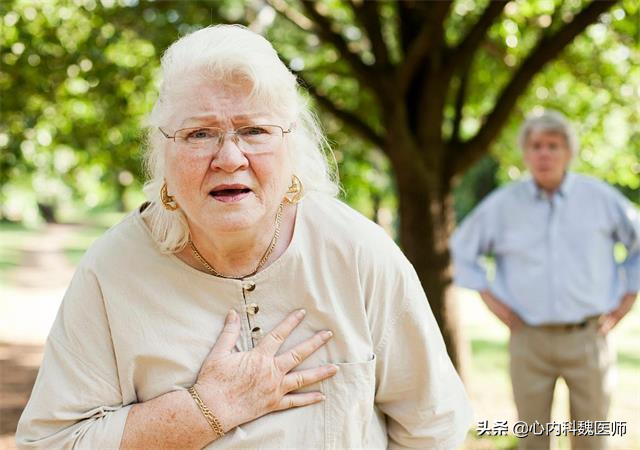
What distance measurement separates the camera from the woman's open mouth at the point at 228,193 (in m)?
1.84

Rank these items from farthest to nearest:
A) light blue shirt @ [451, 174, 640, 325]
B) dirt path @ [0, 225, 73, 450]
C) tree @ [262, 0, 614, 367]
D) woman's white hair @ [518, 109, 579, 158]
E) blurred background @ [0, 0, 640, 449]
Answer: dirt path @ [0, 225, 73, 450], blurred background @ [0, 0, 640, 449], tree @ [262, 0, 614, 367], woman's white hair @ [518, 109, 579, 158], light blue shirt @ [451, 174, 640, 325]

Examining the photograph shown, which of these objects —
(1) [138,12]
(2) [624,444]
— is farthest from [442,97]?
(2) [624,444]

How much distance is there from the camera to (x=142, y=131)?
230 cm

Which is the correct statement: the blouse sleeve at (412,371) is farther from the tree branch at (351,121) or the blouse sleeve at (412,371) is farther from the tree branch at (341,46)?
the tree branch at (351,121)

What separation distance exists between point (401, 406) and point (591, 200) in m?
2.48

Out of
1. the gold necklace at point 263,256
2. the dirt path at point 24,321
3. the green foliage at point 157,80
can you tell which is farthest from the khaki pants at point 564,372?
the dirt path at point 24,321

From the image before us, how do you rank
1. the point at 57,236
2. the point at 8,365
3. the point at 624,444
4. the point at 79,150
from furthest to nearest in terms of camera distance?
the point at 57,236
the point at 8,365
the point at 79,150
the point at 624,444

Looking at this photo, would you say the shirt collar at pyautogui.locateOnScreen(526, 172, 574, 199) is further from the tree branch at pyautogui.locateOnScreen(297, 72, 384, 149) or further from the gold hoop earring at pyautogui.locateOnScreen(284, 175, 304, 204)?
the gold hoop earring at pyautogui.locateOnScreen(284, 175, 304, 204)

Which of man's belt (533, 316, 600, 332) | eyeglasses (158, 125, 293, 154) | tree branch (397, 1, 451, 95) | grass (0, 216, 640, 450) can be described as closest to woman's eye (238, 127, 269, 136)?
eyeglasses (158, 125, 293, 154)

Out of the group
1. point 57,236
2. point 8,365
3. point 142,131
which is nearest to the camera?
point 142,131

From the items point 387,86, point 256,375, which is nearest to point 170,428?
point 256,375

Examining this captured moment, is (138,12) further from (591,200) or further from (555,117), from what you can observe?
(591,200)

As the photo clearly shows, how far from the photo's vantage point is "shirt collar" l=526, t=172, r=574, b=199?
421cm

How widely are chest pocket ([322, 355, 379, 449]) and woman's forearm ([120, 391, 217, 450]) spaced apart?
300mm
